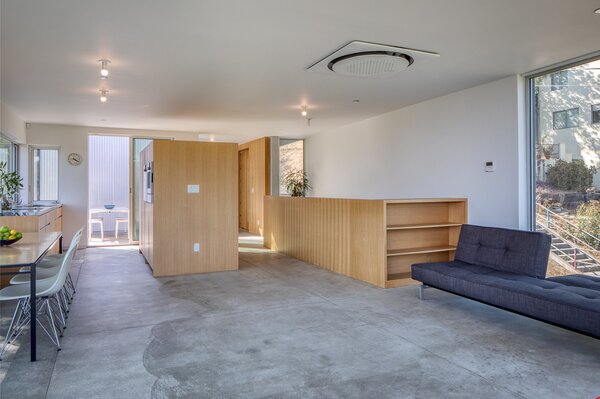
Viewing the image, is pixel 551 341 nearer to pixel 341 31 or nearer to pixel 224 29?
pixel 341 31

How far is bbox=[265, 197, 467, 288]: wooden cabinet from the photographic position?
16.9 feet

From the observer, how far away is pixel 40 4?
306 cm

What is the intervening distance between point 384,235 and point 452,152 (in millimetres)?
1975

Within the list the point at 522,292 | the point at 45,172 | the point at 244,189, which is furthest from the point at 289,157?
the point at 522,292

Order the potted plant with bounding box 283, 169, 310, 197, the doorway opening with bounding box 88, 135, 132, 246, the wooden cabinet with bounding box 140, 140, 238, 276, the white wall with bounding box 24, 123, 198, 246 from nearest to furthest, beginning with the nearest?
the wooden cabinet with bounding box 140, 140, 238, 276 → the white wall with bounding box 24, 123, 198, 246 → the potted plant with bounding box 283, 169, 310, 197 → the doorway opening with bounding box 88, 135, 132, 246

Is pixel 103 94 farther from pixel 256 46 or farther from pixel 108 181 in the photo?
pixel 108 181

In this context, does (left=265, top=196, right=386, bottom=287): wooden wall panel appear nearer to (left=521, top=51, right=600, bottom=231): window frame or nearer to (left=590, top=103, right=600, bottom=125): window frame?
(left=521, top=51, right=600, bottom=231): window frame

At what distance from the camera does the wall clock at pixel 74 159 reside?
8.34m

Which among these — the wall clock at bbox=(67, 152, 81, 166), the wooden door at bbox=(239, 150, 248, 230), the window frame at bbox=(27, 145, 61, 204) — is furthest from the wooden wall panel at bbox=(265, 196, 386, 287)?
the window frame at bbox=(27, 145, 61, 204)

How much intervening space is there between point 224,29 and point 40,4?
1.40 m

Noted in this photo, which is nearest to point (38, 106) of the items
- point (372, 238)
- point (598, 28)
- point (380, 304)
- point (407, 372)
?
point (372, 238)

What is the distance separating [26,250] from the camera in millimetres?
3273

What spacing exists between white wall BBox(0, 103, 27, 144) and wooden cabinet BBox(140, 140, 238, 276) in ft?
7.83

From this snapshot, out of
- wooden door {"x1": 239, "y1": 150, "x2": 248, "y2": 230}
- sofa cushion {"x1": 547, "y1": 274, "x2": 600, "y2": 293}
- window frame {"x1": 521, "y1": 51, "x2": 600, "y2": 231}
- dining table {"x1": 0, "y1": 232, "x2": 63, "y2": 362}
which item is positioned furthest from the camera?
wooden door {"x1": 239, "y1": 150, "x2": 248, "y2": 230}
